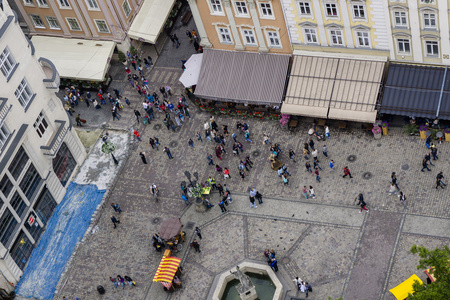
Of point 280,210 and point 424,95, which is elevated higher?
point 424,95

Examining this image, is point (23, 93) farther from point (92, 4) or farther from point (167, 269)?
point (92, 4)

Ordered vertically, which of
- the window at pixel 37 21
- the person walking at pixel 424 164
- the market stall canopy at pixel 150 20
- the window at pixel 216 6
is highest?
the market stall canopy at pixel 150 20

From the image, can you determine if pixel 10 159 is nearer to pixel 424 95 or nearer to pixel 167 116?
pixel 167 116

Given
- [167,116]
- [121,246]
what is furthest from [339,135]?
[121,246]

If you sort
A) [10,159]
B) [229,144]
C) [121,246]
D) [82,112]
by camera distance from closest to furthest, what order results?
[10,159]
[121,246]
[229,144]
[82,112]

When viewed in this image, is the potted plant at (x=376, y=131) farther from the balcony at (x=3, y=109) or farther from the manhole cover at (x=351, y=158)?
the balcony at (x=3, y=109)

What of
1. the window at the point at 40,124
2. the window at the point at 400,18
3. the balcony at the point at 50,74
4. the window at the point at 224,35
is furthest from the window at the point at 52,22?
the window at the point at 400,18

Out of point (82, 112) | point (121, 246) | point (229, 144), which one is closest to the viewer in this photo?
point (121, 246)

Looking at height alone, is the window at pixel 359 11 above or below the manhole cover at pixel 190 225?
above
